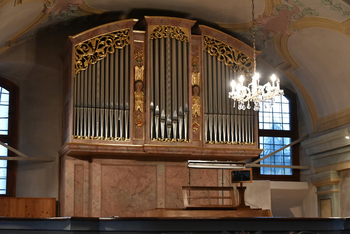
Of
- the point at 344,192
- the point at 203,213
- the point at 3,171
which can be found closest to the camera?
the point at 203,213

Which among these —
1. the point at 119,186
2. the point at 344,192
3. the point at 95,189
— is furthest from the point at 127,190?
the point at 344,192

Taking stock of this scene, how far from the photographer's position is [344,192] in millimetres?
11812

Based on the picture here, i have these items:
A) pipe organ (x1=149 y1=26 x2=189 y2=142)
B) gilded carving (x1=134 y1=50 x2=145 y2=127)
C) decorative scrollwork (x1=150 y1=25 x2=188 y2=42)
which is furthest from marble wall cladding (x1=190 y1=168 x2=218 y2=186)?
decorative scrollwork (x1=150 y1=25 x2=188 y2=42)

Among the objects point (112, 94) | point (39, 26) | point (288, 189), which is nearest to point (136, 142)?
point (112, 94)

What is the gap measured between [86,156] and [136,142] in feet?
3.19

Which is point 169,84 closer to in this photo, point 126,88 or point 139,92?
point 139,92

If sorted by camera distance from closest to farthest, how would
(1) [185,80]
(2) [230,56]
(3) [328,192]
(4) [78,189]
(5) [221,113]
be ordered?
(4) [78,189], (1) [185,80], (5) [221,113], (2) [230,56], (3) [328,192]

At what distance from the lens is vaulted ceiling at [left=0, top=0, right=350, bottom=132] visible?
10250 mm

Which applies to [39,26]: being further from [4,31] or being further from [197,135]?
[197,135]

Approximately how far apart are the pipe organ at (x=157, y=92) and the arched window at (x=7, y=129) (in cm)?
137

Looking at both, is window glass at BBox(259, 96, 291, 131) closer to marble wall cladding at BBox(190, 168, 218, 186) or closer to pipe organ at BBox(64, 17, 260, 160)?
pipe organ at BBox(64, 17, 260, 160)

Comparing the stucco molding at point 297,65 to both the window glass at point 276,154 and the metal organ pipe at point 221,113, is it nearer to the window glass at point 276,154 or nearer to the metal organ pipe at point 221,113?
the window glass at point 276,154

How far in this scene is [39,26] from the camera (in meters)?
10.9

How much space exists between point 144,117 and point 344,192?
442cm
